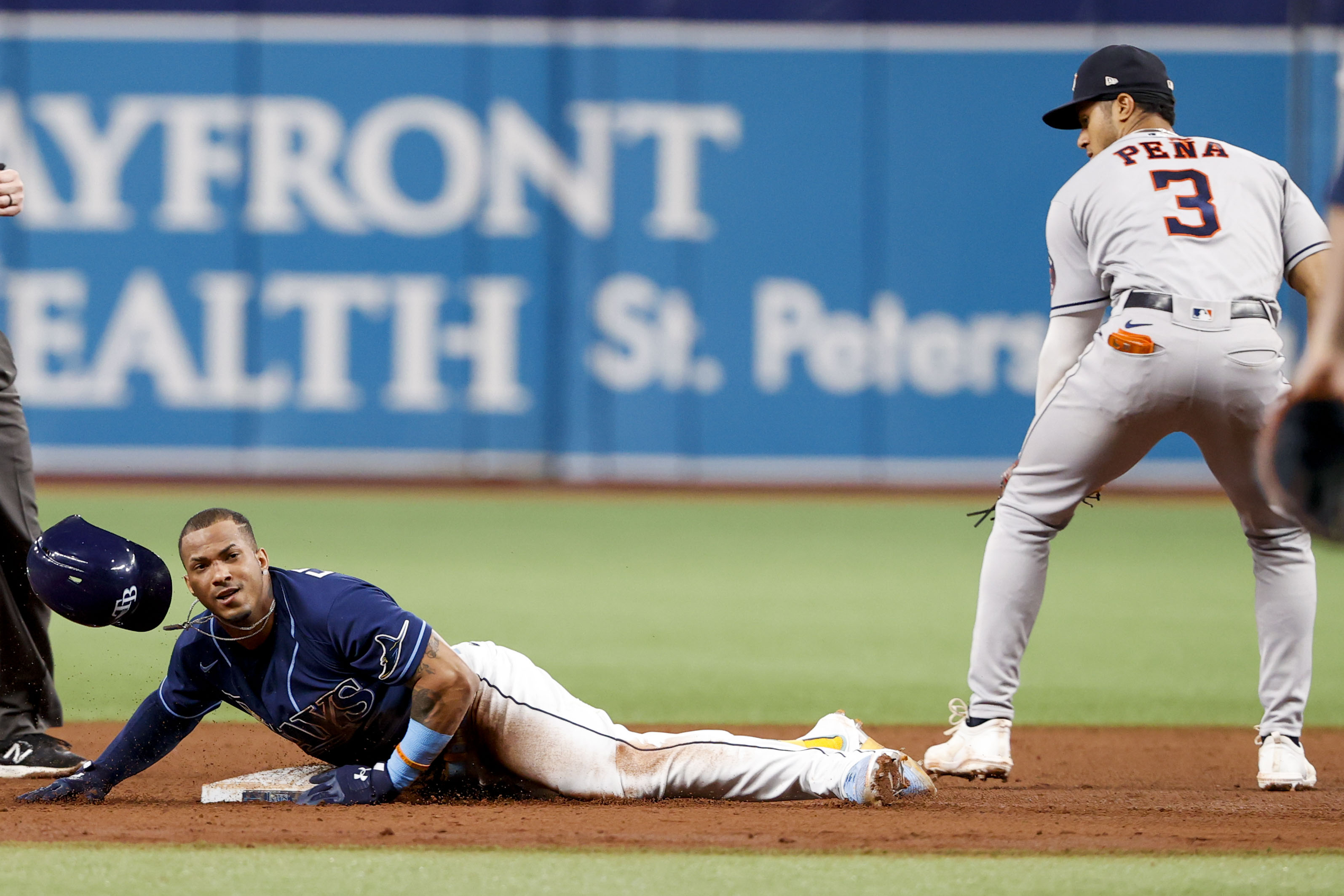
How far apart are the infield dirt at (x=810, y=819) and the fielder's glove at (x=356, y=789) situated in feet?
0.14

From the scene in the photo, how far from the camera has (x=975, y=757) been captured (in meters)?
4.38

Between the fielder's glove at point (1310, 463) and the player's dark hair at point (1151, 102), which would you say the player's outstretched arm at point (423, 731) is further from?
the player's dark hair at point (1151, 102)

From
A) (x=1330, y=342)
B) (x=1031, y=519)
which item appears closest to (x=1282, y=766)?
(x=1031, y=519)

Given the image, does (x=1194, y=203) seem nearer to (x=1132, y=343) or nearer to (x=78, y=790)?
(x=1132, y=343)

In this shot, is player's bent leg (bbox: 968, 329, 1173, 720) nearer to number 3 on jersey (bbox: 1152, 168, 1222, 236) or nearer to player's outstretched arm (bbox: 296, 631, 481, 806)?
number 3 on jersey (bbox: 1152, 168, 1222, 236)

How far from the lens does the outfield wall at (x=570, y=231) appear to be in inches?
582

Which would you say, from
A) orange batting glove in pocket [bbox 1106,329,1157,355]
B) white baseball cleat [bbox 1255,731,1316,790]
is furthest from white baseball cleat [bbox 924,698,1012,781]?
orange batting glove in pocket [bbox 1106,329,1157,355]

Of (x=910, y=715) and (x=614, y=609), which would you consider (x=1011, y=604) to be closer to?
(x=910, y=715)

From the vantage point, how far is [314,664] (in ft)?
13.2

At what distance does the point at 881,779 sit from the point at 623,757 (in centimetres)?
A: 66

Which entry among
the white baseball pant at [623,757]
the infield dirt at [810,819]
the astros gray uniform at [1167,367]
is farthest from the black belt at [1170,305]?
the white baseball pant at [623,757]

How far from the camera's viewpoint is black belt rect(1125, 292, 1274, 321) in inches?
167

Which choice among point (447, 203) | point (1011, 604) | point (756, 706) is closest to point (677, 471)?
point (447, 203)

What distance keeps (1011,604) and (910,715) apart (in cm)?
161
